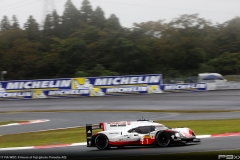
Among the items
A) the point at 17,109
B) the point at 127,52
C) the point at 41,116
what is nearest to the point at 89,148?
the point at 41,116

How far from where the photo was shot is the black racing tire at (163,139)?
12773mm

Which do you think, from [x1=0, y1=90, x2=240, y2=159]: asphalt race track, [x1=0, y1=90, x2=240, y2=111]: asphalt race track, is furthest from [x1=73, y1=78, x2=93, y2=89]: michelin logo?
[x1=0, y1=90, x2=240, y2=159]: asphalt race track

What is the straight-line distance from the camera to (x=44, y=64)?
198ft

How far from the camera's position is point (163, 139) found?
12.8 m

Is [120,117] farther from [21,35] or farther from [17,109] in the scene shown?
[21,35]

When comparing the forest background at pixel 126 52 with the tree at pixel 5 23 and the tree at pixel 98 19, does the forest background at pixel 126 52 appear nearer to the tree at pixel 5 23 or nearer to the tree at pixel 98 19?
the tree at pixel 98 19

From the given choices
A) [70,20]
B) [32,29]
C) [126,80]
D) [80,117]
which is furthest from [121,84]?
[70,20]

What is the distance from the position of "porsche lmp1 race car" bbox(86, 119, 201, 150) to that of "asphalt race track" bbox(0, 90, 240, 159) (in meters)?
0.22

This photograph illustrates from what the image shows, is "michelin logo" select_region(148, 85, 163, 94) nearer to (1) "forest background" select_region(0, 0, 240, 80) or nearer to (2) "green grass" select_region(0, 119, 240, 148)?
(1) "forest background" select_region(0, 0, 240, 80)

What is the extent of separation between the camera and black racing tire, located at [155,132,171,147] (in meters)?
12.8

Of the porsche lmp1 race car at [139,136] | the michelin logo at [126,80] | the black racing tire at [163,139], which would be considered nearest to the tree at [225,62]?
the michelin logo at [126,80]

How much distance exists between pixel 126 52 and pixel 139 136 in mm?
Answer: 46705

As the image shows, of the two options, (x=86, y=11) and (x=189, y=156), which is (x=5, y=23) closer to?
(x=86, y=11)

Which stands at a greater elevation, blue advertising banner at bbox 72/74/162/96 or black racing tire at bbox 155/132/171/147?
blue advertising banner at bbox 72/74/162/96
